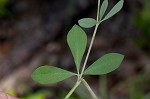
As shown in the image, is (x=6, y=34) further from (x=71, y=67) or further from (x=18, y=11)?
(x=71, y=67)

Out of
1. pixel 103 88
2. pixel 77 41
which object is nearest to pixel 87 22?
pixel 77 41

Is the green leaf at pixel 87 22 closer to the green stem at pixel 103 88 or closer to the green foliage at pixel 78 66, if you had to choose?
the green foliage at pixel 78 66

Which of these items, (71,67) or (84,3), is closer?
(71,67)

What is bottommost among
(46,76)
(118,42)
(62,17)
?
(118,42)

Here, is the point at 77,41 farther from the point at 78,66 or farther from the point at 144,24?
the point at 144,24

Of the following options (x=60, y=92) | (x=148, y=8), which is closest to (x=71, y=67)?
(x=60, y=92)

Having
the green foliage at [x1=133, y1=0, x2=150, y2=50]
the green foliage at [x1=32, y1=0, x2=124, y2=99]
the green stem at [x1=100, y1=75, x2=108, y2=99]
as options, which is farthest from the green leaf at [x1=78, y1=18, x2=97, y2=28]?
the green foliage at [x1=133, y1=0, x2=150, y2=50]
